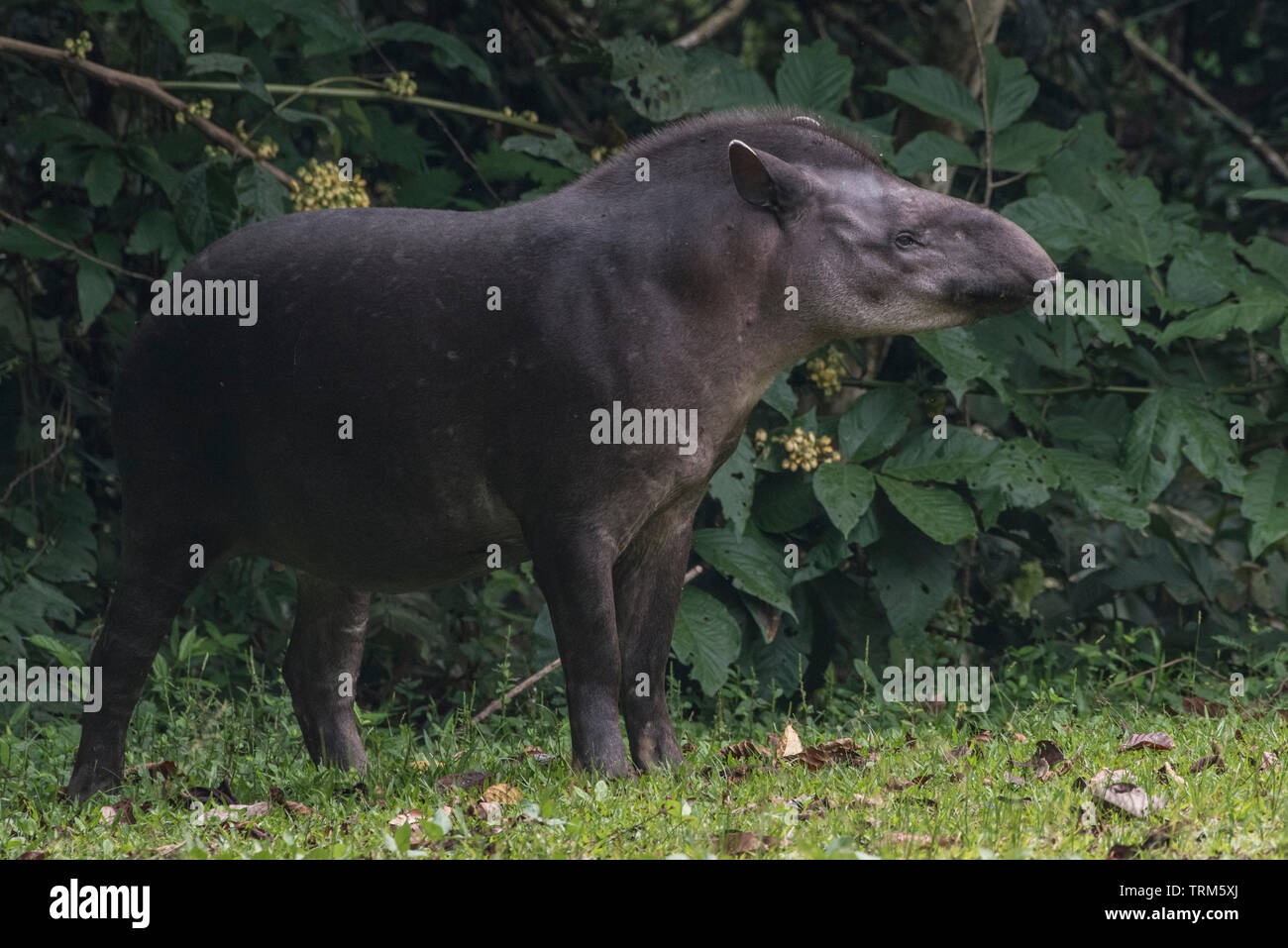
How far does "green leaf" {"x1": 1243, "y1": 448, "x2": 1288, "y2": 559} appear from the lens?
668cm

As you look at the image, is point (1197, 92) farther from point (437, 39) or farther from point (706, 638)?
point (706, 638)

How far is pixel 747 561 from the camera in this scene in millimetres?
6633

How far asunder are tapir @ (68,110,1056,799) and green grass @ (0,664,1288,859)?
0.38m

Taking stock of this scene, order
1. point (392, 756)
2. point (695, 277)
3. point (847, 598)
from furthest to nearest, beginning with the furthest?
point (847, 598), point (392, 756), point (695, 277)

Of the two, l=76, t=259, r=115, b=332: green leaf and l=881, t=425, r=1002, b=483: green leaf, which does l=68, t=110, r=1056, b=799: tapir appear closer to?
l=76, t=259, r=115, b=332: green leaf

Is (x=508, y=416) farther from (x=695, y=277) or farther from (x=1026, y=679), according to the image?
(x=1026, y=679)

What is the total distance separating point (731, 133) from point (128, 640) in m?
2.48

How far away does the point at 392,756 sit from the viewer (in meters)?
5.77

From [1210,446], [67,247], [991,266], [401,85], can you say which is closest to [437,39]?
[401,85]

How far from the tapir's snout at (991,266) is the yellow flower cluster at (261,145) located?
2.93 meters

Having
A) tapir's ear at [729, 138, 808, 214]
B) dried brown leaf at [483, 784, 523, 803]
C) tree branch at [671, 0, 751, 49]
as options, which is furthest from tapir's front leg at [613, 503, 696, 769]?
tree branch at [671, 0, 751, 49]

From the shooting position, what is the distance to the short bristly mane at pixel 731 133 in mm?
5117

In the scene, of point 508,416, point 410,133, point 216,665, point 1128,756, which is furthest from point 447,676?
point 1128,756
